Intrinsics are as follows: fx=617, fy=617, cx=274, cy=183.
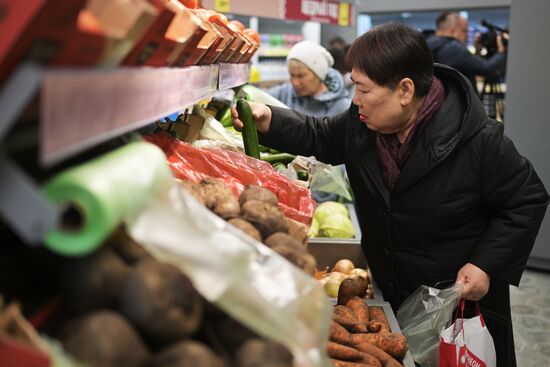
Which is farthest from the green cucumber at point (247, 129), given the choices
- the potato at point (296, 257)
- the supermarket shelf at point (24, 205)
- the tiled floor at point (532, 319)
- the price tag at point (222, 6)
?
the price tag at point (222, 6)

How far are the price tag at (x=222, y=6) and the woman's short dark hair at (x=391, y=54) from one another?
122 inches

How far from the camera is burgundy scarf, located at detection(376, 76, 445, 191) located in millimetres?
2459

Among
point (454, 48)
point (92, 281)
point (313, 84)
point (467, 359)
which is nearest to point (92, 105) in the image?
point (92, 281)

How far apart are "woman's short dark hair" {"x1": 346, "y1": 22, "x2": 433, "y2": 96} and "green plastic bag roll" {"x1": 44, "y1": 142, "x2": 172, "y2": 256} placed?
1584 millimetres

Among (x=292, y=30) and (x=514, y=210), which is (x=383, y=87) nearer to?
(x=514, y=210)

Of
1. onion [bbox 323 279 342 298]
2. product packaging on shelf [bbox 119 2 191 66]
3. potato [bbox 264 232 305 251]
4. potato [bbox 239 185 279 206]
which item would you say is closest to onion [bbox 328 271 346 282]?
onion [bbox 323 279 342 298]

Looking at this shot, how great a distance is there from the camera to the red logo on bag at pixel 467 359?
2.15m

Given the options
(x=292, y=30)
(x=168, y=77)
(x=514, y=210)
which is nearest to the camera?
(x=168, y=77)

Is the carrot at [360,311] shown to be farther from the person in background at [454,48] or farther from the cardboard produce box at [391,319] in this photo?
the person in background at [454,48]

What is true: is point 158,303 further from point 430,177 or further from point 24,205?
point 430,177

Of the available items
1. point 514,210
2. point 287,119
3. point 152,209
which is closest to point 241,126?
Answer: point 287,119

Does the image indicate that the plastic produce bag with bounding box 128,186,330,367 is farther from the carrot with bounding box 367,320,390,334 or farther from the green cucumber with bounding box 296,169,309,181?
the green cucumber with bounding box 296,169,309,181

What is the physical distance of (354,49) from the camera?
7.81 feet

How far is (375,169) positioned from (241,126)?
23.0 inches
